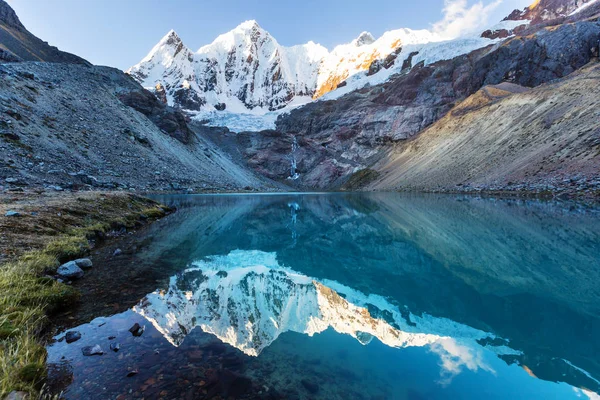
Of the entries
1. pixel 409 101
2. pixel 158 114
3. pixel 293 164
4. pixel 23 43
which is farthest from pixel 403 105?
pixel 23 43

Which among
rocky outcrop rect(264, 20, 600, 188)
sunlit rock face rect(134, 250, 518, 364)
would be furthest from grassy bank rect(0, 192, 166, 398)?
rocky outcrop rect(264, 20, 600, 188)

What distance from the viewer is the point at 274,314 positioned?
347 inches

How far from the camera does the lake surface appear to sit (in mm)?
5465

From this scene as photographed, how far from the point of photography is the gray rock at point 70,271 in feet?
34.0

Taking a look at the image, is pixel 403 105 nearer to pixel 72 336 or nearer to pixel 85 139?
pixel 85 139

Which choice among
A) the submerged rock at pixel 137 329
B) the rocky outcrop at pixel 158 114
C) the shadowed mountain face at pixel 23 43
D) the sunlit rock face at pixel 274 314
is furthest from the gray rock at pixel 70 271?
the shadowed mountain face at pixel 23 43

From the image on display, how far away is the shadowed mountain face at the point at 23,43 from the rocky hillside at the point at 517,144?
12174 cm

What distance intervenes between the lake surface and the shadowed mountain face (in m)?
123

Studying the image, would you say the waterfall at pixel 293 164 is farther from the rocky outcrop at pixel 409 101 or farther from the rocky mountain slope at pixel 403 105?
the rocky outcrop at pixel 409 101

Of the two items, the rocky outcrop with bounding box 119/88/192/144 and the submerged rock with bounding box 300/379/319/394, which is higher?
the rocky outcrop with bounding box 119/88/192/144

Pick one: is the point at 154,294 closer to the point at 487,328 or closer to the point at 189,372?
the point at 189,372

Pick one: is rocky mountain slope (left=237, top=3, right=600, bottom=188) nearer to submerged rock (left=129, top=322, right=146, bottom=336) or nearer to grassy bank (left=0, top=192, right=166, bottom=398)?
grassy bank (left=0, top=192, right=166, bottom=398)

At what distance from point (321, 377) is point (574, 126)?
64.1 meters

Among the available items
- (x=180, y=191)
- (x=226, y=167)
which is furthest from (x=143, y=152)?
(x=226, y=167)
